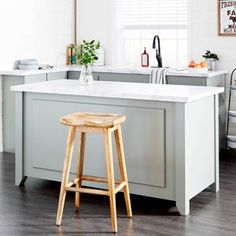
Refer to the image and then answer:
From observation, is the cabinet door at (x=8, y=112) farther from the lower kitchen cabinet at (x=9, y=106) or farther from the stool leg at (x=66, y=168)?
the stool leg at (x=66, y=168)

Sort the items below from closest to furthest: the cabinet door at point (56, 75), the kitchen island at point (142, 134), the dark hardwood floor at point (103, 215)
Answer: the dark hardwood floor at point (103, 215) → the kitchen island at point (142, 134) → the cabinet door at point (56, 75)

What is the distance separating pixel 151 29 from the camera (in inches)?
274

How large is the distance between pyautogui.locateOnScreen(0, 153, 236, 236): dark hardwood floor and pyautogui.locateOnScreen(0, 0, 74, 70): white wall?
2.02m

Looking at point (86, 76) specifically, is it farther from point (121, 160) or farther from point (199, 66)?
point (199, 66)

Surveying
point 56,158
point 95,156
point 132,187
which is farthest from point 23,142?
point 132,187

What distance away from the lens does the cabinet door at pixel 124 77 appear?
20.5 ft

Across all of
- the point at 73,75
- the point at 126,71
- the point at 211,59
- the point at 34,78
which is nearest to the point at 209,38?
the point at 211,59

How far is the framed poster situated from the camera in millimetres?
6215

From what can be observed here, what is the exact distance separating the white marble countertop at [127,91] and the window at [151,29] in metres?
2.06

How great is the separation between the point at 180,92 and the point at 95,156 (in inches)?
33.7

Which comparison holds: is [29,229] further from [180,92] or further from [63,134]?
[180,92]

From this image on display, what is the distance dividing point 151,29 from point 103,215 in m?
3.48

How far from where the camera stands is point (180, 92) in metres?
A: 4.28

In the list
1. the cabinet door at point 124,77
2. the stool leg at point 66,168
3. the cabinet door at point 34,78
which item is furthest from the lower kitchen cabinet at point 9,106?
the stool leg at point 66,168
